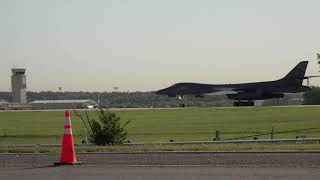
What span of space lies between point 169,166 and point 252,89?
275 feet

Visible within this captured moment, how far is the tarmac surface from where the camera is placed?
433 inches

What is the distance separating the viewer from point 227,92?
9800 cm

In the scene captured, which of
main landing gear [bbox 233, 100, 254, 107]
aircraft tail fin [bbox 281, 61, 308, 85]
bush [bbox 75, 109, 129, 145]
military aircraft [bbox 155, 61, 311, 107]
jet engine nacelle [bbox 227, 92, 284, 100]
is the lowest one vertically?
bush [bbox 75, 109, 129, 145]

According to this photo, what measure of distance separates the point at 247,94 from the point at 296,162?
8233cm

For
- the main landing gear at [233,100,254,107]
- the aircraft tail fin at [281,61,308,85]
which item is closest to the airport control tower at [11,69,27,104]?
the main landing gear at [233,100,254,107]

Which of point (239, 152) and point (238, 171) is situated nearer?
point (238, 171)

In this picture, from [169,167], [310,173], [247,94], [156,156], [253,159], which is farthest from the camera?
[247,94]

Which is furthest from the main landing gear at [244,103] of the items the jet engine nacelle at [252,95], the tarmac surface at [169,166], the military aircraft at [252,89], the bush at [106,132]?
the tarmac surface at [169,166]

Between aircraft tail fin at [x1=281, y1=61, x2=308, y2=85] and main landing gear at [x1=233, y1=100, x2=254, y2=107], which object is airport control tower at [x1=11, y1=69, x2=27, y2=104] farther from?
aircraft tail fin at [x1=281, y1=61, x2=308, y2=85]

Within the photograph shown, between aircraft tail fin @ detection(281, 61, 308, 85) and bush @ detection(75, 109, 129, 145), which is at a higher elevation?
aircraft tail fin @ detection(281, 61, 308, 85)

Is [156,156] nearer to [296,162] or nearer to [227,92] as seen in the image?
[296,162]

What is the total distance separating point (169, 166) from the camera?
12586 mm

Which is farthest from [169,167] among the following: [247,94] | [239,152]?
[247,94]

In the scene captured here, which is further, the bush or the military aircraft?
the military aircraft
